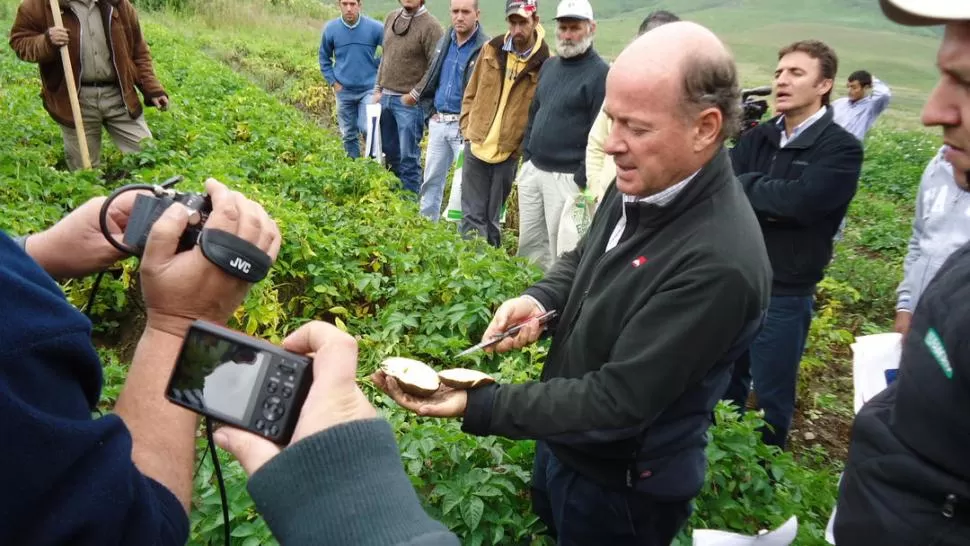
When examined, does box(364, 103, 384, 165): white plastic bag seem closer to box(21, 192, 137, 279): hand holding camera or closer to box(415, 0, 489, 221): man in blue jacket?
box(415, 0, 489, 221): man in blue jacket

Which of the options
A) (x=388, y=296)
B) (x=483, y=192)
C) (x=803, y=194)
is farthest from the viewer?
(x=483, y=192)

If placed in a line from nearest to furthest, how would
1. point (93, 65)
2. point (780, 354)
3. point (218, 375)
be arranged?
point (218, 375)
point (780, 354)
point (93, 65)

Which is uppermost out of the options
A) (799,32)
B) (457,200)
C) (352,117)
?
(352,117)

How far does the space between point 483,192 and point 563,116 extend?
1.31 metres

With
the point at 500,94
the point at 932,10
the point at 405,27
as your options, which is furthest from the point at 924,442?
the point at 405,27

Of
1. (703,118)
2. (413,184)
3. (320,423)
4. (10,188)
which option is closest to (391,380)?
(320,423)

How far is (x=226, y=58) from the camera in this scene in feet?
62.5

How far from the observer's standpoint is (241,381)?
44.7 inches

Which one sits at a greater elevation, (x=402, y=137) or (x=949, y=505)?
(x=949, y=505)

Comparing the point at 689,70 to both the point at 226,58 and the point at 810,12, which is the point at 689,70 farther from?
the point at 810,12

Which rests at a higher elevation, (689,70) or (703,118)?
(689,70)

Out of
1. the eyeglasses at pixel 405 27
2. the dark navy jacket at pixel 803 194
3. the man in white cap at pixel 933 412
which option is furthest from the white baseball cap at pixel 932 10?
the eyeglasses at pixel 405 27

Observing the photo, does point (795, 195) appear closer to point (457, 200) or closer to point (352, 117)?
point (457, 200)

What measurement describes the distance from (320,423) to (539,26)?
16.8ft
